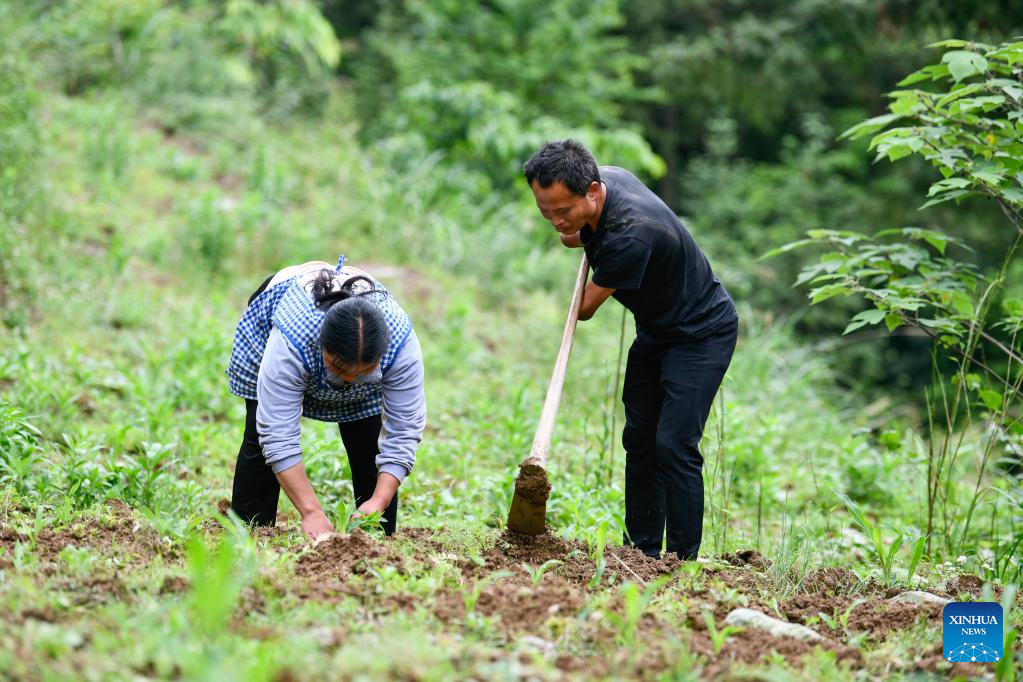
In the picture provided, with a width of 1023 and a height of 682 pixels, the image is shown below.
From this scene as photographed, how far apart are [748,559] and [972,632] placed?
39.5 inches

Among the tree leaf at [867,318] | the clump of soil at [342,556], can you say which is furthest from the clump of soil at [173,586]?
the tree leaf at [867,318]

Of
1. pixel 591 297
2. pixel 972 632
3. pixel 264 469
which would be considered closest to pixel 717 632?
pixel 972 632

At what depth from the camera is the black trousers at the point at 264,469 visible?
151 inches

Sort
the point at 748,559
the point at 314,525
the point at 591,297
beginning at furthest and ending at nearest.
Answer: the point at 591,297, the point at 748,559, the point at 314,525

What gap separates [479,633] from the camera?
2.74 meters

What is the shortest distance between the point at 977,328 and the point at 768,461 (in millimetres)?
1872

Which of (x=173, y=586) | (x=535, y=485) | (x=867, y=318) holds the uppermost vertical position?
(x=867, y=318)

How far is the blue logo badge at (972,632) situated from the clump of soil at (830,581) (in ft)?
1.67

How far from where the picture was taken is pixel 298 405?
3463mm

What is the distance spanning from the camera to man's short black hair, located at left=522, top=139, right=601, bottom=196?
360cm

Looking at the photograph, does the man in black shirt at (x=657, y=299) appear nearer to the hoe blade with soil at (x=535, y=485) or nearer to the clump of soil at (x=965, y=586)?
the hoe blade with soil at (x=535, y=485)

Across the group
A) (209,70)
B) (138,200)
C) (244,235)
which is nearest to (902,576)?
(244,235)

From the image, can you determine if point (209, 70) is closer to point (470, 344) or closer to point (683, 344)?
point (470, 344)

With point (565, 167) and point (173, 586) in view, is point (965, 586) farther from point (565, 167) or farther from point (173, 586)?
point (173, 586)
